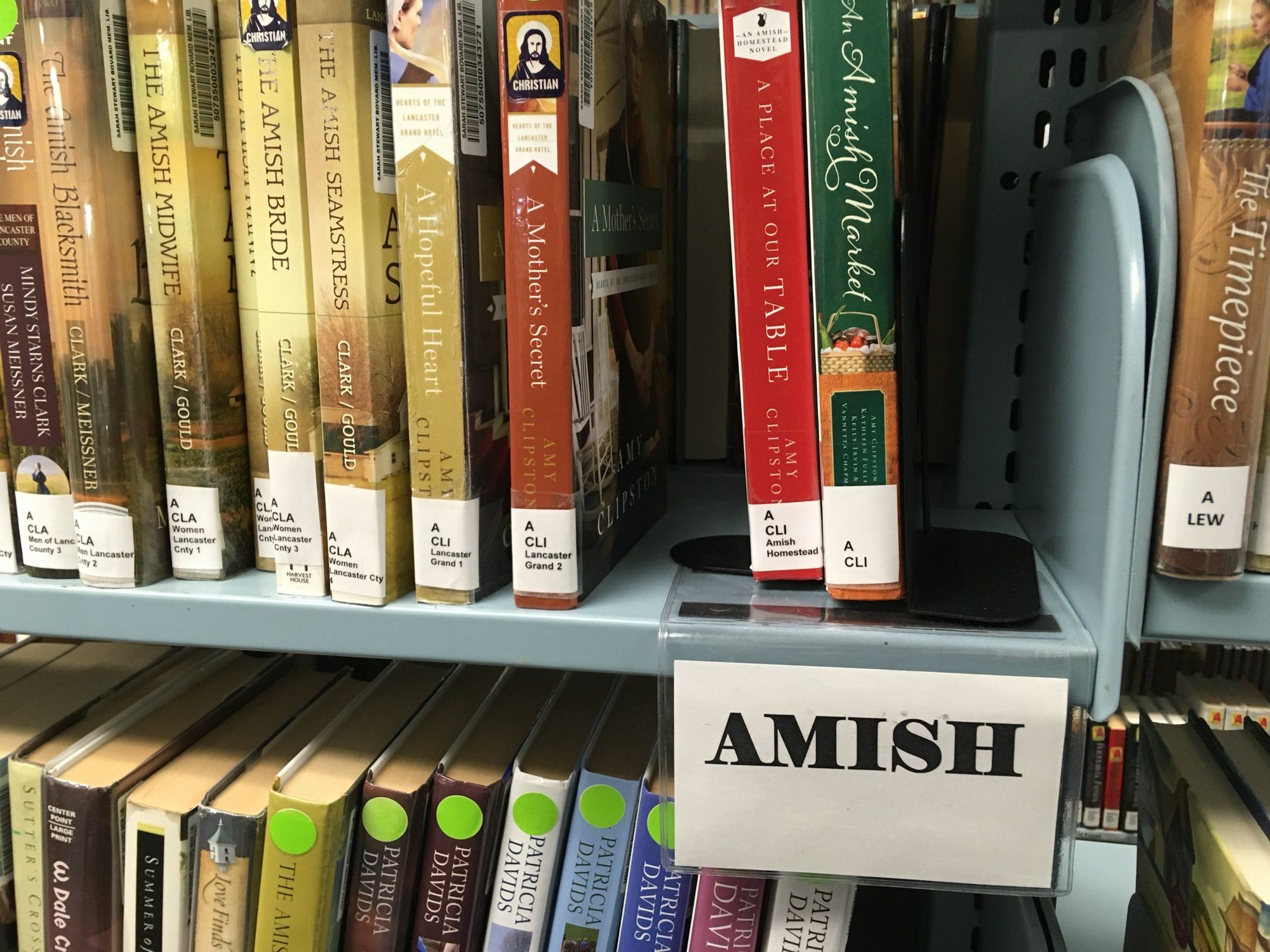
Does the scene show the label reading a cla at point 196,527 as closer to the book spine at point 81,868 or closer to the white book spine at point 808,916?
the book spine at point 81,868

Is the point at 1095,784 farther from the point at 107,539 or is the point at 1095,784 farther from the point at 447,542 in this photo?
the point at 107,539

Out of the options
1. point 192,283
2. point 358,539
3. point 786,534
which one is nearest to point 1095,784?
point 786,534

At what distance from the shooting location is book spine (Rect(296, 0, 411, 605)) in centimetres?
52

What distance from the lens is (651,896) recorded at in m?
0.63

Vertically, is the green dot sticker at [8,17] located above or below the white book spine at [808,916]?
above

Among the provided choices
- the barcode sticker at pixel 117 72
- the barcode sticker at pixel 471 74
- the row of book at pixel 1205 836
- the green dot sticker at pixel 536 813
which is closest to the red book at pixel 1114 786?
the row of book at pixel 1205 836

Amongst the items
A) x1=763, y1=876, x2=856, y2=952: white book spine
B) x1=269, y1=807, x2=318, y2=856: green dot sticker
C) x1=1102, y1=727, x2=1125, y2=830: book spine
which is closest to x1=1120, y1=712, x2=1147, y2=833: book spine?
x1=1102, y1=727, x2=1125, y2=830: book spine

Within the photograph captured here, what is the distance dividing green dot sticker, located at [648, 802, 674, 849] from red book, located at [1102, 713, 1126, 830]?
205cm

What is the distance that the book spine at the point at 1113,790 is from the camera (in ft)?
7.51

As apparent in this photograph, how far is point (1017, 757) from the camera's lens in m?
0.51

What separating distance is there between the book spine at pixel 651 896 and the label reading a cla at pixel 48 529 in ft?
1.38

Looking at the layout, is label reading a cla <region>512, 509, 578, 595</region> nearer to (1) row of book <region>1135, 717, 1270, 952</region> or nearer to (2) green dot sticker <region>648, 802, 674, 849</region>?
(2) green dot sticker <region>648, 802, 674, 849</region>

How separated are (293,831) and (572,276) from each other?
16.5 inches

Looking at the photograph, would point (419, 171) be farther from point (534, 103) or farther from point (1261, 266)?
point (1261, 266)
